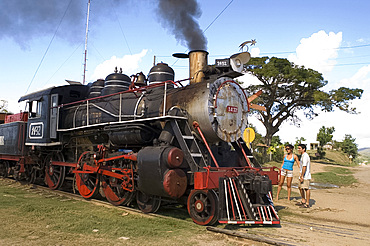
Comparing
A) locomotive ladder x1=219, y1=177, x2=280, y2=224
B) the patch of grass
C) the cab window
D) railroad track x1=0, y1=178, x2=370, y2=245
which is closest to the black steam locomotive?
locomotive ladder x1=219, y1=177, x2=280, y2=224

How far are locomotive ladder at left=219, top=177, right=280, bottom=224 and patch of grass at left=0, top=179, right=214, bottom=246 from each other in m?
0.58

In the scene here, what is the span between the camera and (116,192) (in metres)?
8.00

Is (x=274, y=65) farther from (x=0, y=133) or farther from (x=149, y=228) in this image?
(x=149, y=228)

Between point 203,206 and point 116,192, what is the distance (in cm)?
297

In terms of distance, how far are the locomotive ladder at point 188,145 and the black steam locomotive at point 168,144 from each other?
0.8 inches

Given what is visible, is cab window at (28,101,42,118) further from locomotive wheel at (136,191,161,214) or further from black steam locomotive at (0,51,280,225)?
locomotive wheel at (136,191,161,214)

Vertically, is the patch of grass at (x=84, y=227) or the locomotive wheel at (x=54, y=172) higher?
the locomotive wheel at (x=54, y=172)

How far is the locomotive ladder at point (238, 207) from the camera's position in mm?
5676

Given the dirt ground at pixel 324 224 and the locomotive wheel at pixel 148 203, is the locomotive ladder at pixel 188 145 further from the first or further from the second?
the dirt ground at pixel 324 224

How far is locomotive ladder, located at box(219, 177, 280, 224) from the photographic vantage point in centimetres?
Answer: 568

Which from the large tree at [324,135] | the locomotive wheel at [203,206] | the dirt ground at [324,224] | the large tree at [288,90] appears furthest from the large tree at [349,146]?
the locomotive wheel at [203,206]

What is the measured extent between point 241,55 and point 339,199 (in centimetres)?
611

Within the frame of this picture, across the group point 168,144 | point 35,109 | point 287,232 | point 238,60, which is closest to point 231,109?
point 238,60

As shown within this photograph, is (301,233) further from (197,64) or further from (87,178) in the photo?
(87,178)
